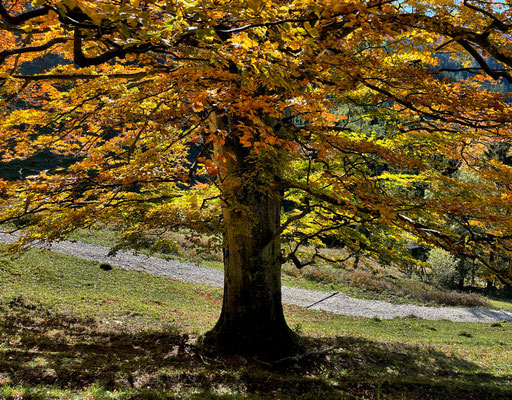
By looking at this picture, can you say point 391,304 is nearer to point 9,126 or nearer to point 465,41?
point 465,41

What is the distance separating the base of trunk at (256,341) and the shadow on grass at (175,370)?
22 centimetres

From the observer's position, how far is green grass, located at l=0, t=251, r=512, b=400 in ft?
12.9

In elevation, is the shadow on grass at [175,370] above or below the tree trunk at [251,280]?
below

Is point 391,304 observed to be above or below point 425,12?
below

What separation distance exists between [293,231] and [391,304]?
13.4 metres

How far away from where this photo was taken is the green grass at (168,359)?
393cm

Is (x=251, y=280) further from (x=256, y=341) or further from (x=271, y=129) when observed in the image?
(x=271, y=129)

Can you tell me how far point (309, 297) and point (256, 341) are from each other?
12737mm

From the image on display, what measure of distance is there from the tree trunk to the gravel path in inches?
414

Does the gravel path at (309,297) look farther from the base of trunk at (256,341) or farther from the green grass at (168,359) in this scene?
the base of trunk at (256,341)

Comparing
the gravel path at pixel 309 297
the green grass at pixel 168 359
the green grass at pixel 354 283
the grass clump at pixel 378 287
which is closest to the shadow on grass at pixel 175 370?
the green grass at pixel 168 359

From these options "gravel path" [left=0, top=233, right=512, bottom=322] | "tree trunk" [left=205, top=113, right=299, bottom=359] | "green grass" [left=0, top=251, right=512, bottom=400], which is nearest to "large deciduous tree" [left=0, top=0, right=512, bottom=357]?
"tree trunk" [left=205, top=113, right=299, bottom=359]

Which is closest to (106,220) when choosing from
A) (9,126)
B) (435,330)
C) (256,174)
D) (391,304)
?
(9,126)

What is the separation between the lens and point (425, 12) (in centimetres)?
446
